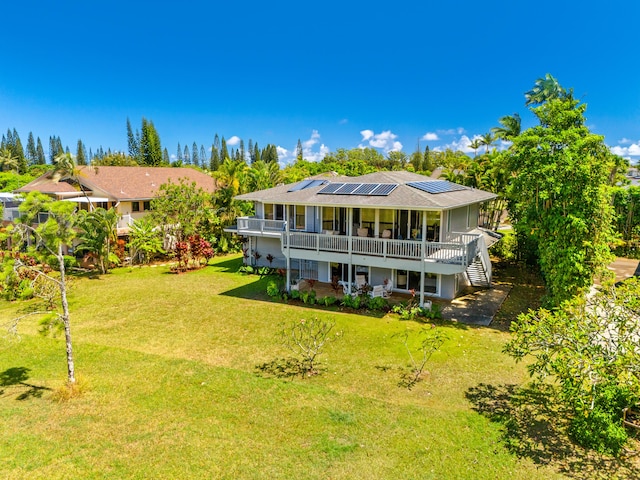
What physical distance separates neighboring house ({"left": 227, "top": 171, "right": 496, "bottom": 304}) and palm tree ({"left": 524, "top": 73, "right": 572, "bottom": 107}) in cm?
1052

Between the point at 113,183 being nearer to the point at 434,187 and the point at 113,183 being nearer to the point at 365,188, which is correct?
the point at 365,188

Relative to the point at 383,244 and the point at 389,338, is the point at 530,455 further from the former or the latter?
the point at 383,244

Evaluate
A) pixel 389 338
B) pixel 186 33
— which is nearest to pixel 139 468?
pixel 389 338

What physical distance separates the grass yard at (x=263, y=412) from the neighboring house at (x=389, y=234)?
10.5 feet

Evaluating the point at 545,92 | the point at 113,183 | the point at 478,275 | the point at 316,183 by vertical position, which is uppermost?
the point at 545,92

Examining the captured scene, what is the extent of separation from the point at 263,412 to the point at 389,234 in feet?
36.6

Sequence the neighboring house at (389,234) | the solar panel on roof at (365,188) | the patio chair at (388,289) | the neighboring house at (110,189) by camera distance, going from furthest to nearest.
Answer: the neighboring house at (110,189) < the solar panel on roof at (365,188) < the patio chair at (388,289) < the neighboring house at (389,234)

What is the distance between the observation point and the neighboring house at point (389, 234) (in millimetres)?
16812

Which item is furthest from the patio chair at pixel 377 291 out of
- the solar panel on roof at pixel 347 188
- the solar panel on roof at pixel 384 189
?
the solar panel on roof at pixel 347 188

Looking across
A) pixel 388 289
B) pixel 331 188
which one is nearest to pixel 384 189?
pixel 331 188

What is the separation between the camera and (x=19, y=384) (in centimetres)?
1139

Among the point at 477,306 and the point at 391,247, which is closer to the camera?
the point at 477,306

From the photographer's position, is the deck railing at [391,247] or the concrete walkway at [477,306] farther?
the deck railing at [391,247]

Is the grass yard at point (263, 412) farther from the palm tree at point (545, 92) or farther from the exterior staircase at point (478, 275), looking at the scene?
the palm tree at point (545, 92)
